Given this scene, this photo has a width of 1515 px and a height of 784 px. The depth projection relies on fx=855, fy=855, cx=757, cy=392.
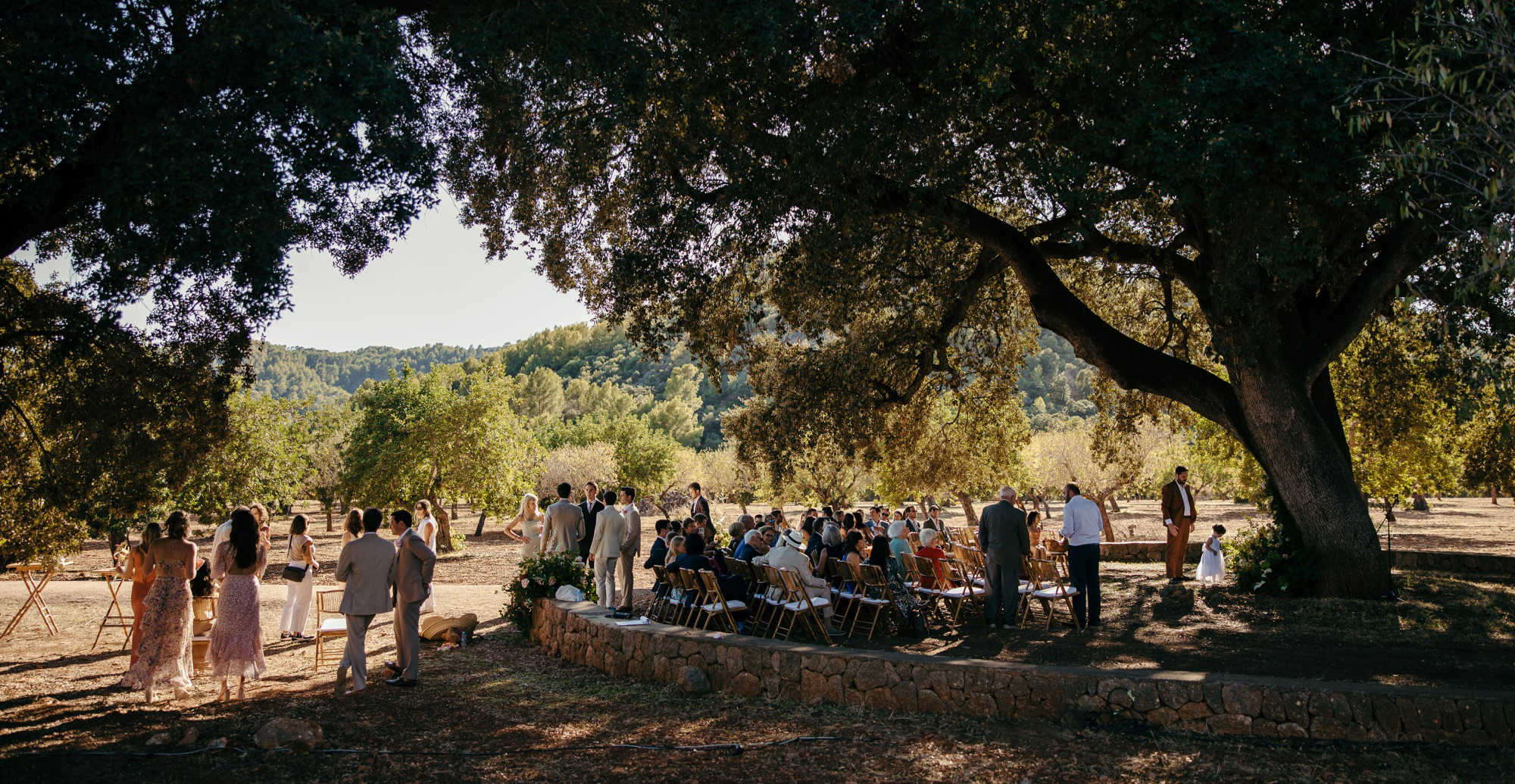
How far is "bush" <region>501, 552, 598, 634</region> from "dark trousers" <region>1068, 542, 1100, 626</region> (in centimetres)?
532

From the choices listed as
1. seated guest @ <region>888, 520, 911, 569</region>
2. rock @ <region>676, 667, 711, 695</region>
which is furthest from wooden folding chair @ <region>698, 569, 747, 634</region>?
seated guest @ <region>888, 520, 911, 569</region>

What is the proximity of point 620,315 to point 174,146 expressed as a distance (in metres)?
4.94

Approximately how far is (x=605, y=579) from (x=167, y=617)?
413 cm

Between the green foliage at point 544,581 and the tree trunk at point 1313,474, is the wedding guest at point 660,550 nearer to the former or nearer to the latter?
→ the green foliage at point 544,581

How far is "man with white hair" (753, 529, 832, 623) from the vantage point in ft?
27.9

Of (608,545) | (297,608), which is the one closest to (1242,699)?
(608,545)

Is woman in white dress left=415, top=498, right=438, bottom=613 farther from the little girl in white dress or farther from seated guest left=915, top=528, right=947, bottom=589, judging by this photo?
the little girl in white dress

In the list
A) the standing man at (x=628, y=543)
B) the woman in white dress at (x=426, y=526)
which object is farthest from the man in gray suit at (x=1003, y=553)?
the woman in white dress at (x=426, y=526)

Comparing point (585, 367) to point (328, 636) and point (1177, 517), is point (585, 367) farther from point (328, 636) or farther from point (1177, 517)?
point (328, 636)

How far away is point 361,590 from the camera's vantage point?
273 inches

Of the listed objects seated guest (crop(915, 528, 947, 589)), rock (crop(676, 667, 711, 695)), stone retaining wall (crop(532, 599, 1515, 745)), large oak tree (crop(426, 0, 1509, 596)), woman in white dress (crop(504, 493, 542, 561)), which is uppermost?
large oak tree (crop(426, 0, 1509, 596))

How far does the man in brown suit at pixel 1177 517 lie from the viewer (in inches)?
481

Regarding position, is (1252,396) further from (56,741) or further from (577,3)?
(56,741)

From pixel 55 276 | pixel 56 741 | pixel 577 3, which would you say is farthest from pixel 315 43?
pixel 56 741
